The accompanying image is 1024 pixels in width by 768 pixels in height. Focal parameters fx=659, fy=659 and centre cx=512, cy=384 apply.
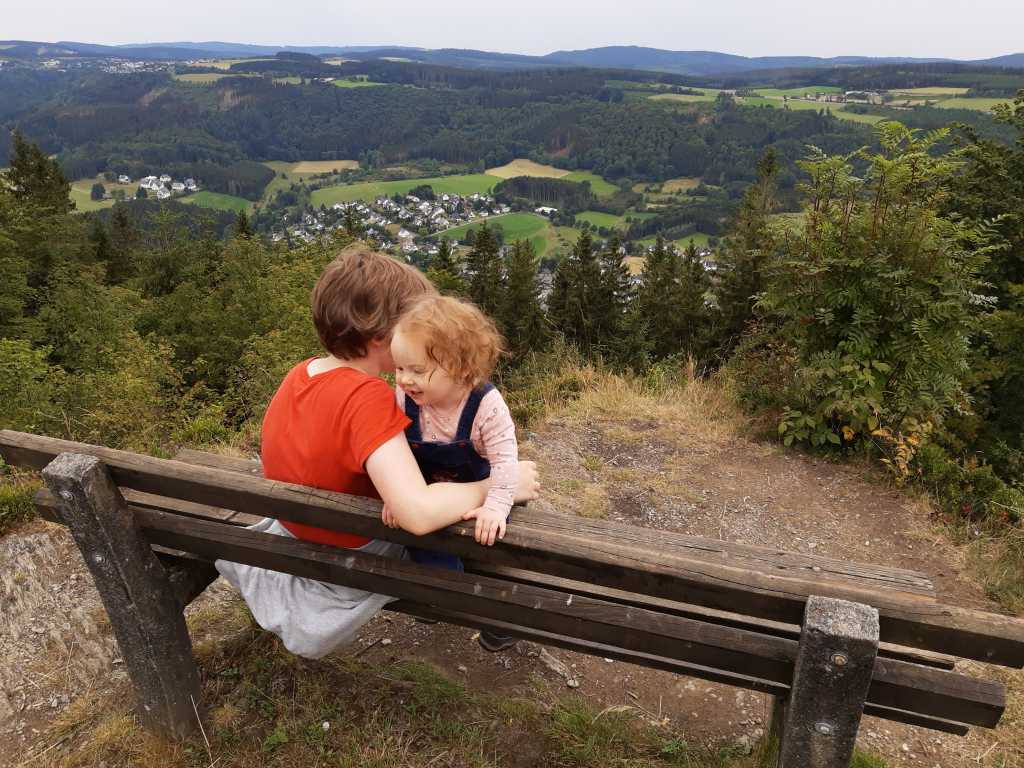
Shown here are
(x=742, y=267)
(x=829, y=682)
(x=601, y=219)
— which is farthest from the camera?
(x=601, y=219)

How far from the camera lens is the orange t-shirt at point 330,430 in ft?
6.26

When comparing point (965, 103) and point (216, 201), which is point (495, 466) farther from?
point (965, 103)

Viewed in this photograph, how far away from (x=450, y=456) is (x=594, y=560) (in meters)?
0.69

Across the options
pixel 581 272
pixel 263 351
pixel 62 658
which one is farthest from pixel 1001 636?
pixel 581 272

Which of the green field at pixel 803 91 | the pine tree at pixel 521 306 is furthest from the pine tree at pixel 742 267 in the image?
the green field at pixel 803 91

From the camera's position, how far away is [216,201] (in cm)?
10725

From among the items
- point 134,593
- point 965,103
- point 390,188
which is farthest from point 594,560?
point 965,103

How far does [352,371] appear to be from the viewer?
80.6 inches

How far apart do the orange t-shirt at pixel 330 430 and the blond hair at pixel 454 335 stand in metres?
0.19

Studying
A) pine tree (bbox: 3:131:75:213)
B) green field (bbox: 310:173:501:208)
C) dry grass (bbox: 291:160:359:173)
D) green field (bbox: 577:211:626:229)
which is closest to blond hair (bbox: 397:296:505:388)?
pine tree (bbox: 3:131:75:213)

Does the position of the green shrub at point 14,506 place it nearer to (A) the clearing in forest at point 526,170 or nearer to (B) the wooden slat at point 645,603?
(B) the wooden slat at point 645,603

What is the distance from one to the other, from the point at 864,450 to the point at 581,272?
29409 millimetres

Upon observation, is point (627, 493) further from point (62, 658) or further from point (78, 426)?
point (78, 426)

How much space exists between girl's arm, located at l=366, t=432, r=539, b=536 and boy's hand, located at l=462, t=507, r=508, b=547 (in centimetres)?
7
